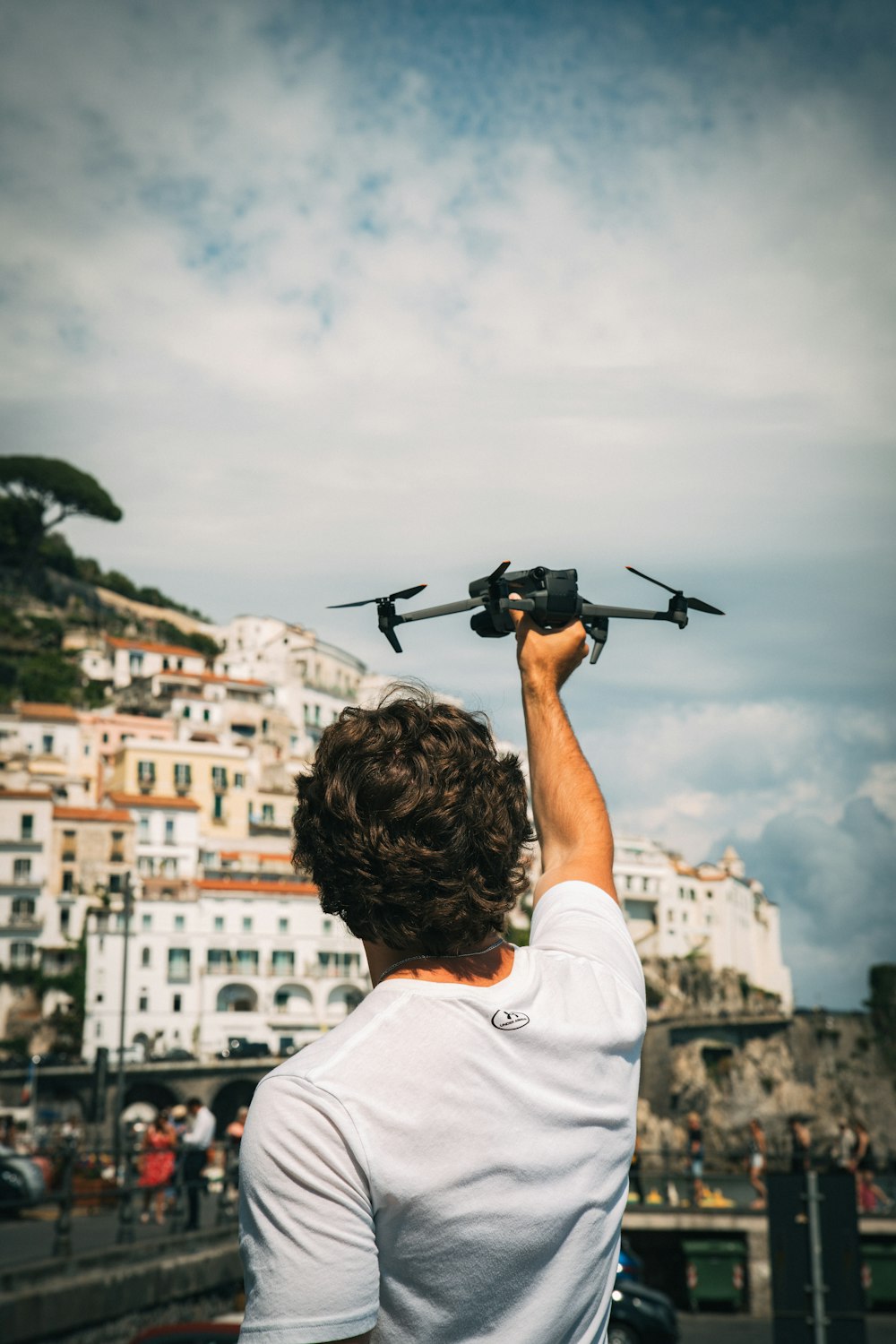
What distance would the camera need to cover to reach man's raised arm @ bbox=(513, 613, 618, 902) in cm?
181

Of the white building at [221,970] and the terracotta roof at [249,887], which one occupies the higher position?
the terracotta roof at [249,887]

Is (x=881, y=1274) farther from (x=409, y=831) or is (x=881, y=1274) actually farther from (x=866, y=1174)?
(x=409, y=831)

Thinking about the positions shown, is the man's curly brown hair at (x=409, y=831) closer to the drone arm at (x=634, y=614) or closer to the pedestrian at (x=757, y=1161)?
the drone arm at (x=634, y=614)

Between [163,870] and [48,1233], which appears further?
[163,870]

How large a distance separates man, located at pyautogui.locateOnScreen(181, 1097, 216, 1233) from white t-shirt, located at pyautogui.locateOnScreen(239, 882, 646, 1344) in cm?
1224

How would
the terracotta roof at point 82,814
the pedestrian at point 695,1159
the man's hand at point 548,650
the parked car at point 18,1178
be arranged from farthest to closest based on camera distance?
1. the terracotta roof at point 82,814
2. the pedestrian at point 695,1159
3. the parked car at point 18,1178
4. the man's hand at point 548,650

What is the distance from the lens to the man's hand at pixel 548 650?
77.7 inches

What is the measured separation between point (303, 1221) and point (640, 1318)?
36.3ft

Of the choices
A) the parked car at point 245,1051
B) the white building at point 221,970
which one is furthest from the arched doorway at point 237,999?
the parked car at point 245,1051

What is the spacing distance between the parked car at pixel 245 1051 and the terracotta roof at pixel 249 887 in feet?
29.7

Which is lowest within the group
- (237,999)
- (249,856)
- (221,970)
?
(237,999)

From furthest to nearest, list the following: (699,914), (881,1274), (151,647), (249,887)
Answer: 1. (699,914)
2. (151,647)
3. (249,887)
4. (881,1274)

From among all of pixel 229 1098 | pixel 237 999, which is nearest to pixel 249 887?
pixel 237 999

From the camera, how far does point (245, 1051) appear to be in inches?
2463
